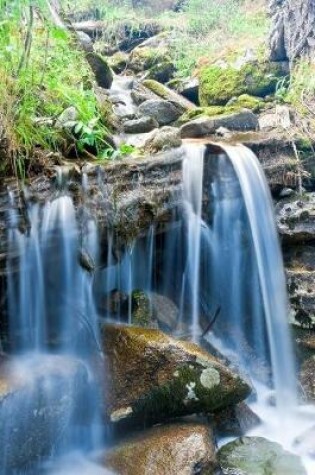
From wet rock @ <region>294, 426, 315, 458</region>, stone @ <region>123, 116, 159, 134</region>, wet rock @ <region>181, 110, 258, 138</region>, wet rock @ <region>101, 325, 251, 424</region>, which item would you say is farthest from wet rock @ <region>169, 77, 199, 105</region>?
wet rock @ <region>294, 426, 315, 458</region>

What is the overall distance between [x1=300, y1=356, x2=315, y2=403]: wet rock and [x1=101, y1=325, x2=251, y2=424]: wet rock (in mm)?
1114

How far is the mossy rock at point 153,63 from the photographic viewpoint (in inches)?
428

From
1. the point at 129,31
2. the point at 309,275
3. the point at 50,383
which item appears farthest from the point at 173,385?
the point at 129,31

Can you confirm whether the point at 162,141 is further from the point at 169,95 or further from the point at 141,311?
the point at 169,95

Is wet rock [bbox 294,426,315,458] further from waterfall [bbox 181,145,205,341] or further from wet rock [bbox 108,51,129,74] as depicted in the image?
wet rock [bbox 108,51,129,74]

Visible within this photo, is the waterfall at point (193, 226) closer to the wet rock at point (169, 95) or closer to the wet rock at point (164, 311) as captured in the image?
the wet rock at point (164, 311)

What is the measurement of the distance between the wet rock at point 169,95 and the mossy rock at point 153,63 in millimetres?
1211

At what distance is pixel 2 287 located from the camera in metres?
4.00

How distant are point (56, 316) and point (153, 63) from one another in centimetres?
862

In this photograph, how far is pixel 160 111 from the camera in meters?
7.85

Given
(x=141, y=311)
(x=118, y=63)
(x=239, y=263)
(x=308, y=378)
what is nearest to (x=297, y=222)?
(x=239, y=263)

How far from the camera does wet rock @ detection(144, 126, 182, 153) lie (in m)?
5.21

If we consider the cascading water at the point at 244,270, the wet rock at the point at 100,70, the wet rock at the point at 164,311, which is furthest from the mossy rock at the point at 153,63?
the wet rock at the point at 164,311

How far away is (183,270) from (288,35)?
5.35 m
